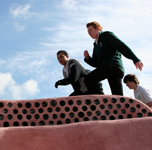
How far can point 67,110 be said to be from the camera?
449cm

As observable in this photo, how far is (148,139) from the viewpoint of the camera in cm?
391

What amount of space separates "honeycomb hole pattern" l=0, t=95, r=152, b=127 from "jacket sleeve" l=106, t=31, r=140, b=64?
2.54 feet

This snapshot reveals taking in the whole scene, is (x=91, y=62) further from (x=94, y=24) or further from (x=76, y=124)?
(x=76, y=124)

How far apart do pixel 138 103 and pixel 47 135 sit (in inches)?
70.7

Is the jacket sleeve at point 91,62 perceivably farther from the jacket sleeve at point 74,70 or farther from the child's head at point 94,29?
the child's head at point 94,29

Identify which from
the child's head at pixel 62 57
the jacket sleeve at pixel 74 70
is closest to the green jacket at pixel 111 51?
the jacket sleeve at pixel 74 70

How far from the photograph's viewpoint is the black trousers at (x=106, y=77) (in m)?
4.66

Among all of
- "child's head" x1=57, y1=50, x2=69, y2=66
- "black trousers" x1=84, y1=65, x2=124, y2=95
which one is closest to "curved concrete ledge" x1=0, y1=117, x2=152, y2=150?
"black trousers" x1=84, y1=65, x2=124, y2=95

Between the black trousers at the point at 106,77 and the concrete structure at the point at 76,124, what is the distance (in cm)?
34

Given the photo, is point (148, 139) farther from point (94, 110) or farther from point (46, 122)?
point (46, 122)

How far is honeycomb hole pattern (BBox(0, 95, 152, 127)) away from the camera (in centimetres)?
444

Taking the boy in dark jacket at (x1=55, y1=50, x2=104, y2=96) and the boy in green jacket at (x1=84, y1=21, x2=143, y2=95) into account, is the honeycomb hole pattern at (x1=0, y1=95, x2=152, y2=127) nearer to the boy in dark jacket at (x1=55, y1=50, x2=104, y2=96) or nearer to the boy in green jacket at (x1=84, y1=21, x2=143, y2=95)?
the boy in green jacket at (x1=84, y1=21, x2=143, y2=95)

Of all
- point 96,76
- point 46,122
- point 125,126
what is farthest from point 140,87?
point 46,122

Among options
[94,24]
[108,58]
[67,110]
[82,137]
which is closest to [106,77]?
[108,58]
